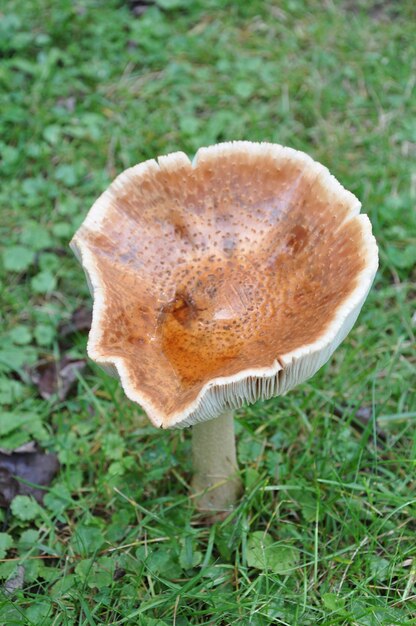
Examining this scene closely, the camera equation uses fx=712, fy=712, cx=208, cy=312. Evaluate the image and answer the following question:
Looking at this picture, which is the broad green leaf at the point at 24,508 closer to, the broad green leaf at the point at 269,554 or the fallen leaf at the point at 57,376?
the fallen leaf at the point at 57,376

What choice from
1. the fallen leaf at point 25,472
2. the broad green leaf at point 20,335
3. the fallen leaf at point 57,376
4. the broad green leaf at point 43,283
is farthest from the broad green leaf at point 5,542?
the broad green leaf at point 43,283

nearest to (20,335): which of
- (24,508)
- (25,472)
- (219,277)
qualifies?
(25,472)

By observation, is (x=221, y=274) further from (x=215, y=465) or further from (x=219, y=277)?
(x=215, y=465)

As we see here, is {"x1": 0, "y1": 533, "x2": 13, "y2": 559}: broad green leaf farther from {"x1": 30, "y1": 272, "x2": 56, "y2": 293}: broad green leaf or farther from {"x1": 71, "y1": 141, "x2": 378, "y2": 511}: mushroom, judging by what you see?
{"x1": 30, "y1": 272, "x2": 56, "y2": 293}: broad green leaf

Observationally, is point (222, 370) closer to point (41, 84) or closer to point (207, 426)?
point (207, 426)

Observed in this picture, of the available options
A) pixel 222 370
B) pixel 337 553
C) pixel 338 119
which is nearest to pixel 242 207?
pixel 222 370

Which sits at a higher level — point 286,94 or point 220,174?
point 220,174

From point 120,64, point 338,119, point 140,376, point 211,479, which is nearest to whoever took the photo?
point 140,376

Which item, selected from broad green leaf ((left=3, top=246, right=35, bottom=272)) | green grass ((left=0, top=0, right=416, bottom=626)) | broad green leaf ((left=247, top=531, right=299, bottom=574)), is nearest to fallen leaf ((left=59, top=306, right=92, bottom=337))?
green grass ((left=0, top=0, right=416, bottom=626))
